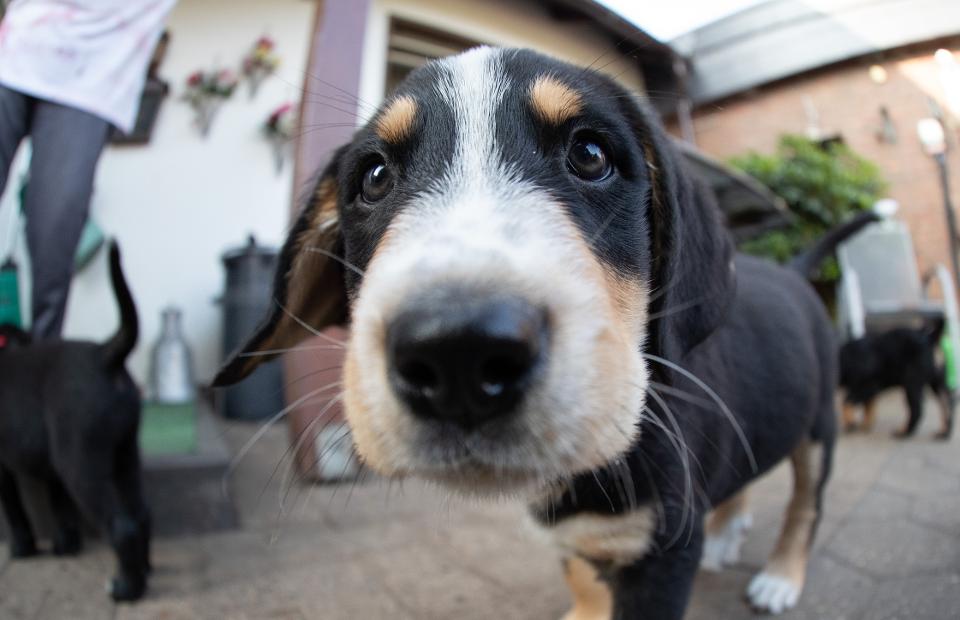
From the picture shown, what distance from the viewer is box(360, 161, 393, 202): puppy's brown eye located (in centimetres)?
144

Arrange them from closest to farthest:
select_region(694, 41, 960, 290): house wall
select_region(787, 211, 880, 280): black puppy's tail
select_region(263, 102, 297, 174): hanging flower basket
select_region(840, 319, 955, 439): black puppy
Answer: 1. select_region(787, 211, 880, 280): black puppy's tail
2. select_region(840, 319, 955, 439): black puppy
3. select_region(263, 102, 297, 174): hanging flower basket
4. select_region(694, 41, 960, 290): house wall

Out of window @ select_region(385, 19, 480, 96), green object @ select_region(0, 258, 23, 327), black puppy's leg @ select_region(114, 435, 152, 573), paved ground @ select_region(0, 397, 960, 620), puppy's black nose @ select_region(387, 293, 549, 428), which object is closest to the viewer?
puppy's black nose @ select_region(387, 293, 549, 428)

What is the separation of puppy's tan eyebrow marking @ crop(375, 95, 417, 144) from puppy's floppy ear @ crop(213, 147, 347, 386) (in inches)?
12.9

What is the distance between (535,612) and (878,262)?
8391mm

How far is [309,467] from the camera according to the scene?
3.23m

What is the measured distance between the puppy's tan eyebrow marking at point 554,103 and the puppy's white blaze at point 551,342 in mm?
266

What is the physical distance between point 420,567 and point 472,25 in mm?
5847

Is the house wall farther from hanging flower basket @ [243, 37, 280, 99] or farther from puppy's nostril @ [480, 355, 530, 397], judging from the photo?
puppy's nostril @ [480, 355, 530, 397]

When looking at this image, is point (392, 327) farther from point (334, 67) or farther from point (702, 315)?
point (334, 67)

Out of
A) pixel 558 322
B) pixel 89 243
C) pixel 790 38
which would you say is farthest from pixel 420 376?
pixel 790 38

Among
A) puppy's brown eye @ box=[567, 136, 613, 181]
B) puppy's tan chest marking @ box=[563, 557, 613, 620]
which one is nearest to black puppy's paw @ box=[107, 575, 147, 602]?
puppy's tan chest marking @ box=[563, 557, 613, 620]

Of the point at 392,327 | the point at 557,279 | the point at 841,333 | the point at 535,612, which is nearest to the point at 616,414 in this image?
the point at 557,279

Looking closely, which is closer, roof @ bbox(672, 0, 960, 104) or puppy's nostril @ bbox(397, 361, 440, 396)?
puppy's nostril @ bbox(397, 361, 440, 396)

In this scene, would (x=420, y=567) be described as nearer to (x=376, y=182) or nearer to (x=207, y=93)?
(x=376, y=182)
